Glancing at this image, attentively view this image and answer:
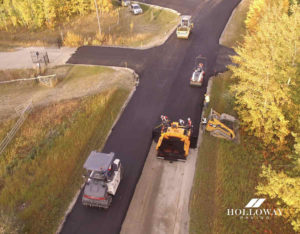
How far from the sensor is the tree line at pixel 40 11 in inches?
1535

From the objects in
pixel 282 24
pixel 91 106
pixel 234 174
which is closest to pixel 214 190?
pixel 234 174

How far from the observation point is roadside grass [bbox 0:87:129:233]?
15.2 m

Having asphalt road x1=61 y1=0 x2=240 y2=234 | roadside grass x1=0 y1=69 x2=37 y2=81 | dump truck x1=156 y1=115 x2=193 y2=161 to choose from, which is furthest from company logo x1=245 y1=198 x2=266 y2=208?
roadside grass x1=0 y1=69 x2=37 y2=81

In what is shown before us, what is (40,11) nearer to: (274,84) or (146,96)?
(146,96)

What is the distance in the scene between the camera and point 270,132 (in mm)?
18812

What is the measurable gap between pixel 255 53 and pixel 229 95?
441cm

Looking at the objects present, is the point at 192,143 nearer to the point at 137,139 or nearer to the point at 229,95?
the point at 137,139

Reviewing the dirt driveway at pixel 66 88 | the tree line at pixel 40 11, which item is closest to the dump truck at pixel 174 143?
the dirt driveway at pixel 66 88

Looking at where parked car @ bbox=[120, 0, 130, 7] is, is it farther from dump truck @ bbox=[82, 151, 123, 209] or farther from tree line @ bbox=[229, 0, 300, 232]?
dump truck @ bbox=[82, 151, 123, 209]

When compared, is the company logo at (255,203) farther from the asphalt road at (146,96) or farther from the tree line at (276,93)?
the asphalt road at (146,96)

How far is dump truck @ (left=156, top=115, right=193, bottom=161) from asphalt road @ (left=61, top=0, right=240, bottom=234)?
4.99 ft

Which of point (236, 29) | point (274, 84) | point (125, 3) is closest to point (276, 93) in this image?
point (274, 84)

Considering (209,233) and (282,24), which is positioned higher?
(282,24)

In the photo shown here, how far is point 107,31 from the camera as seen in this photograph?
3853 centimetres
